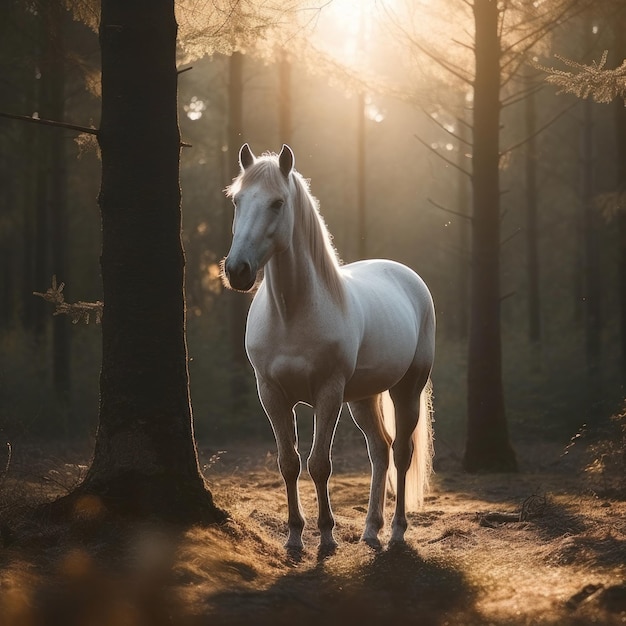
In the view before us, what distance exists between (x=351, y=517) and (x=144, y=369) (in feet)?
11.1

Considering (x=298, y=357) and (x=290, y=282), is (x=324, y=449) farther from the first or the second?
(x=290, y=282)

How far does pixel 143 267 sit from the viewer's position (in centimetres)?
572

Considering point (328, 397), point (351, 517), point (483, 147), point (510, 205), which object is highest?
point (510, 205)

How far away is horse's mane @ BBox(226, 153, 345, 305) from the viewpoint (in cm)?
562

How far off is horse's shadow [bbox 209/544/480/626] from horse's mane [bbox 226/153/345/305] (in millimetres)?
1924

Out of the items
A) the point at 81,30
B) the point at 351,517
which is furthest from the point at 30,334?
the point at 351,517

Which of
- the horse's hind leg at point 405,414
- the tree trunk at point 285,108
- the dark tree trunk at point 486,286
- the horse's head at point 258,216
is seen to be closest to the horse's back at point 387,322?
the horse's hind leg at point 405,414

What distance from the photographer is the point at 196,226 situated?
29672mm

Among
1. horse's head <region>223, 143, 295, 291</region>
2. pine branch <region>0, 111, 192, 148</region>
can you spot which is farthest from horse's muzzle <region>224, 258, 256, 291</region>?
A: pine branch <region>0, 111, 192, 148</region>

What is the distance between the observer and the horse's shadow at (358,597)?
4.41m

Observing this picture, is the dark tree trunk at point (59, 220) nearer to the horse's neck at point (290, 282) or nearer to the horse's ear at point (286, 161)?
the horse's neck at point (290, 282)

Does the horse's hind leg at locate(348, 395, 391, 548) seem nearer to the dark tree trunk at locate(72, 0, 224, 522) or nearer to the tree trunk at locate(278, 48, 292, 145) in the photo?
the dark tree trunk at locate(72, 0, 224, 522)

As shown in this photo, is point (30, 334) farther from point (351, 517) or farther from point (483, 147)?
point (351, 517)

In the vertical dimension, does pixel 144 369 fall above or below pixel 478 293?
below
